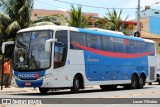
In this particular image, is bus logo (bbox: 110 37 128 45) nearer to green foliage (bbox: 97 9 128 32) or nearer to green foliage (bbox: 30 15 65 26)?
green foliage (bbox: 30 15 65 26)

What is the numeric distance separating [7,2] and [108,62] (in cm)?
1301

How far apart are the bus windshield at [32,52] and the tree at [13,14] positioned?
1187cm

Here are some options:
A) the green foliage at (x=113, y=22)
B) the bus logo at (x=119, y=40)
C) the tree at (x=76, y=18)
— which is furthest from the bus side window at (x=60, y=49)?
the green foliage at (x=113, y=22)

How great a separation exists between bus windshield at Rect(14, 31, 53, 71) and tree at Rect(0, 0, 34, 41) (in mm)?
11870

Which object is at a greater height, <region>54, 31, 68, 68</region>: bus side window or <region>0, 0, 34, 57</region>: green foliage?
<region>0, 0, 34, 57</region>: green foliage

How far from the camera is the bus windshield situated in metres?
20.9

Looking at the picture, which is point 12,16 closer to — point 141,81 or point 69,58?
point 141,81

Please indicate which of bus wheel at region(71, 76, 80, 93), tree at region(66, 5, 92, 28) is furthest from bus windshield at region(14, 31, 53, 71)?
tree at region(66, 5, 92, 28)

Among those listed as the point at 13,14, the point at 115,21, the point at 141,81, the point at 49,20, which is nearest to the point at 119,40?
the point at 141,81

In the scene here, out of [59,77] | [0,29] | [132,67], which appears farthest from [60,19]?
[59,77]

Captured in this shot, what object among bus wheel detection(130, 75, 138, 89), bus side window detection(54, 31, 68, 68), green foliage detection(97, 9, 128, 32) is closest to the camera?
bus side window detection(54, 31, 68, 68)

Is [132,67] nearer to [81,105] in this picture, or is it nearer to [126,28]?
[81,105]

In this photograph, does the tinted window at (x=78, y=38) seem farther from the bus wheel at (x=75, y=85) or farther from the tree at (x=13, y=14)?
the tree at (x=13, y=14)

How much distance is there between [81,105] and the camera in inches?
585
